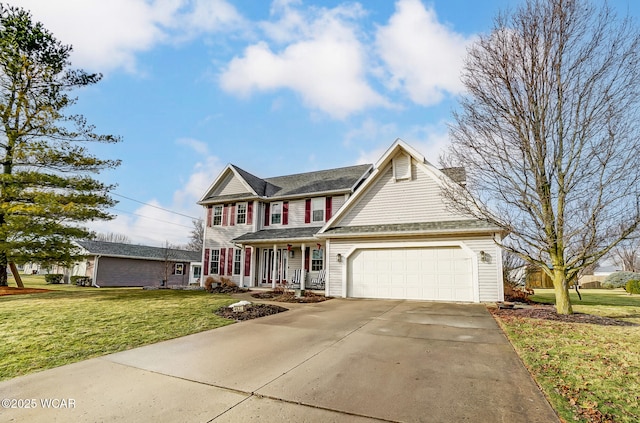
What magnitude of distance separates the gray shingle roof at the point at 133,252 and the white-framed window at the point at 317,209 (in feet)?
50.1

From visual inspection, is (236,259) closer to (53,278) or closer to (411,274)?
(411,274)

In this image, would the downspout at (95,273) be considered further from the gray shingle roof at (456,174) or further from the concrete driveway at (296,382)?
the gray shingle roof at (456,174)

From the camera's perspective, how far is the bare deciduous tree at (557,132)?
841cm

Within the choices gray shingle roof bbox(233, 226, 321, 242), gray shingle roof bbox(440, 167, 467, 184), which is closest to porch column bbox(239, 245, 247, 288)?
gray shingle roof bbox(233, 226, 321, 242)

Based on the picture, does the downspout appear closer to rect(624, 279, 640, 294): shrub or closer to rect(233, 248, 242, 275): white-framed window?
rect(233, 248, 242, 275): white-framed window

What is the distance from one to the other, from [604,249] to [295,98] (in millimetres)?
12667

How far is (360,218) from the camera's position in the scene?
1479 cm

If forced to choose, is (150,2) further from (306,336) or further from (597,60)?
(597,60)

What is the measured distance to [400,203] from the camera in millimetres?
14164

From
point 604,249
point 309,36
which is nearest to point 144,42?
point 309,36

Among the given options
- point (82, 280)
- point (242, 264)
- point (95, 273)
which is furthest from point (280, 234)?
point (82, 280)

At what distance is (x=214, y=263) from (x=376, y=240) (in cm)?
1238

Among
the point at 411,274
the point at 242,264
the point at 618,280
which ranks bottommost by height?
the point at 618,280

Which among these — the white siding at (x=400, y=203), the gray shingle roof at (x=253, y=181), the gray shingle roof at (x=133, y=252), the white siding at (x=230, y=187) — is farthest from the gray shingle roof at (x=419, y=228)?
the gray shingle roof at (x=133, y=252)
